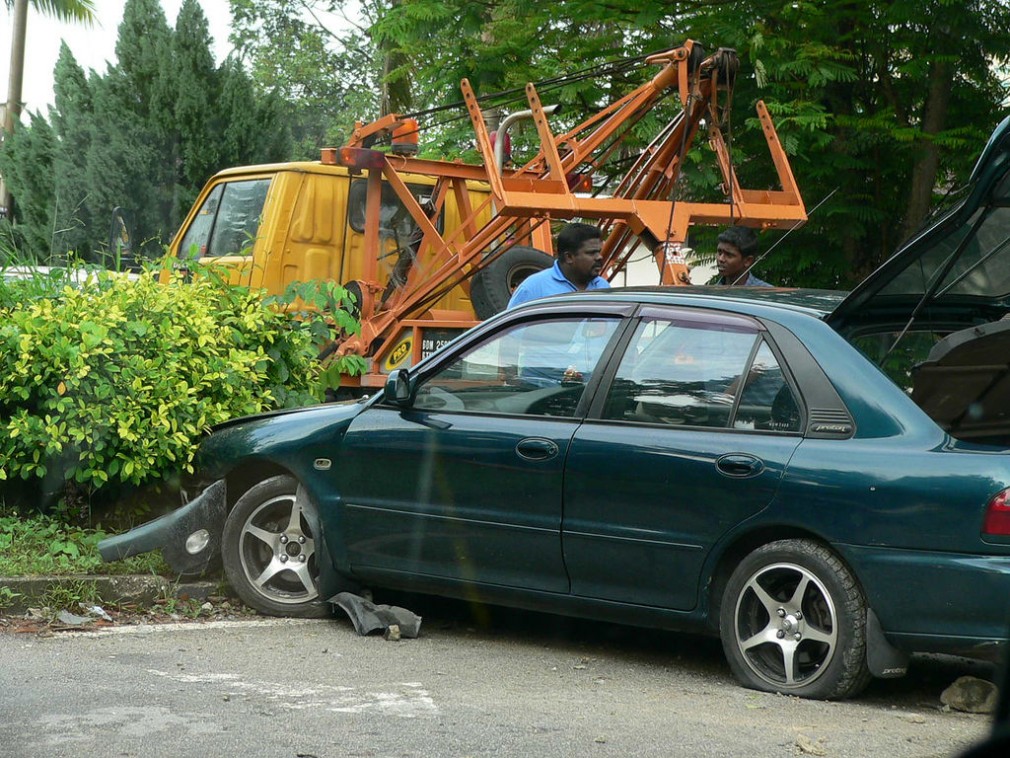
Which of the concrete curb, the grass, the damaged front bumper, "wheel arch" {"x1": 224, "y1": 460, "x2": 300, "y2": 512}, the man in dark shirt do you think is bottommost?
the concrete curb

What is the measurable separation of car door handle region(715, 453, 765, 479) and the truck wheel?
19.4 feet

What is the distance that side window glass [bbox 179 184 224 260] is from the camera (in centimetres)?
1242

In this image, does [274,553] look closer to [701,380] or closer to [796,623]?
[701,380]

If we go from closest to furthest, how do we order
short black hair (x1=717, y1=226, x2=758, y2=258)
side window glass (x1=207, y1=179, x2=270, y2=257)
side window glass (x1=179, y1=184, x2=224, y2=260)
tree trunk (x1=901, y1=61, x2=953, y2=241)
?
short black hair (x1=717, y1=226, x2=758, y2=258)
tree trunk (x1=901, y1=61, x2=953, y2=241)
side window glass (x1=207, y1=179, x2=270, y2=257)
side window glass (x1=179, y1=184, x2=224, y2=260)

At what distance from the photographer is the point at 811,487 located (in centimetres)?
513

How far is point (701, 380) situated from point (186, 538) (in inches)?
103

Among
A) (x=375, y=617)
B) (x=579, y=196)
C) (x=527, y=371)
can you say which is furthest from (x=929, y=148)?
(x=375, y=617)

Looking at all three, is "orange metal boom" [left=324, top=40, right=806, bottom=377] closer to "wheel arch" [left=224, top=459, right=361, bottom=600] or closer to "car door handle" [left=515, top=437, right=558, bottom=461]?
"wheel arch" [left=224, top=459, right=361, bottom=600]

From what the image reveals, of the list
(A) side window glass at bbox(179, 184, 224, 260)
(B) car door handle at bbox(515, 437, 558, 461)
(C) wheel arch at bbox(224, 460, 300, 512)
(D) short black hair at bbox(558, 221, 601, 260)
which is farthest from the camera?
(A) side window glass at bbox(179, 184, 224, 260)

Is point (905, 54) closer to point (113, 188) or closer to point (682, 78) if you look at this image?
point (682, 78)

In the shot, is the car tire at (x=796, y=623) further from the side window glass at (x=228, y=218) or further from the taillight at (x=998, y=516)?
the side window glass at (x=228, y=218)

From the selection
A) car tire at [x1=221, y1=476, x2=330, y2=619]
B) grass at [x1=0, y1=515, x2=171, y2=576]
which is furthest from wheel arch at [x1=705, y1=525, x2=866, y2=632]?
grass at [x1=0, y1=515, x2=171, y2=576]

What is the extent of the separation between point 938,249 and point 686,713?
71.8 inches

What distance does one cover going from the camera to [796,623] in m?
5.24
